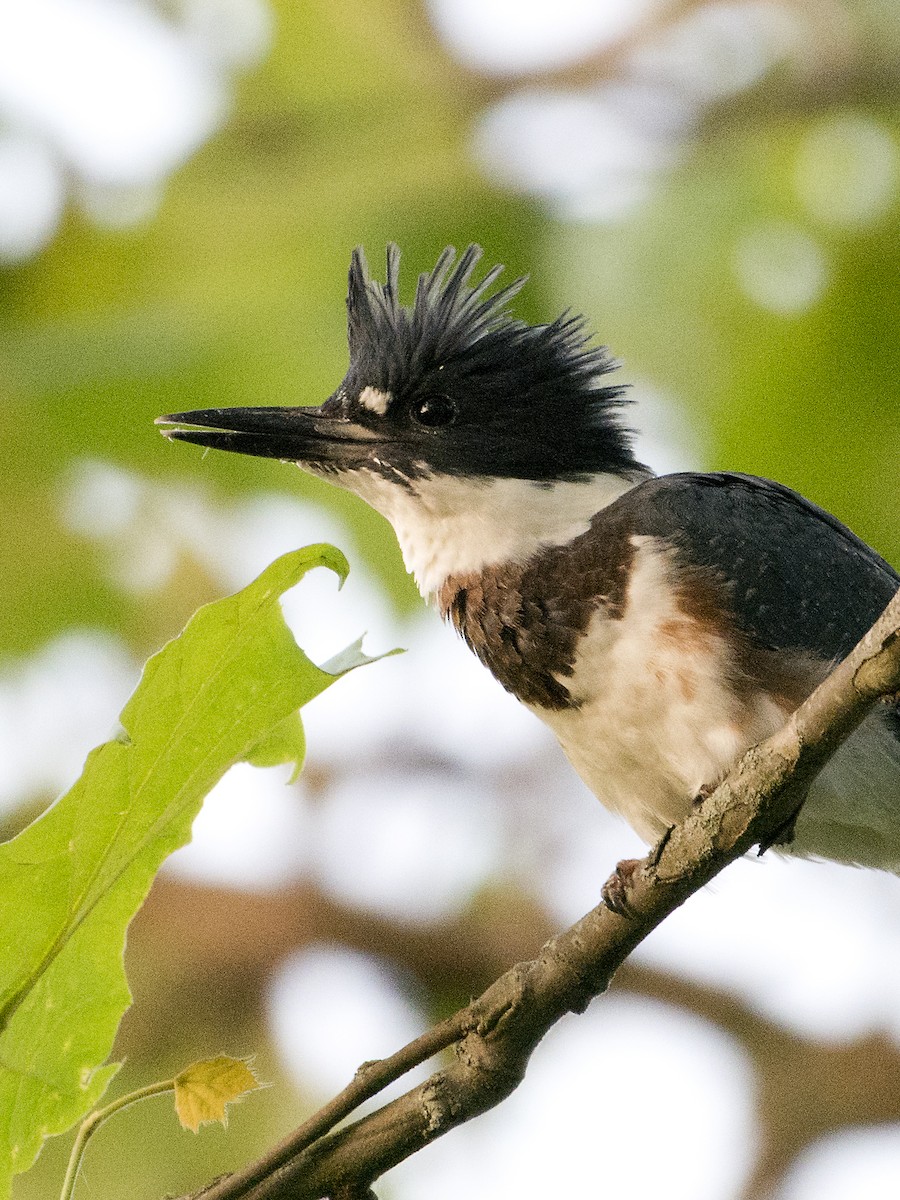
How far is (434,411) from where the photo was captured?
3084mm

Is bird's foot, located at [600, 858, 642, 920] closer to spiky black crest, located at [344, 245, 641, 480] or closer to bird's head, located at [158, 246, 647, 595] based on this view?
bird's head, located at [158, 246, 647, 595]

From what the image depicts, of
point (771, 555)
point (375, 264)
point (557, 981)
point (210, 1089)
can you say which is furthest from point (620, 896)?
point (375, 264)

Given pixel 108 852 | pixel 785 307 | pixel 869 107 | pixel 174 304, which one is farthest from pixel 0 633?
pixel 108 852

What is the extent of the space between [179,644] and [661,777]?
1318 millimetres

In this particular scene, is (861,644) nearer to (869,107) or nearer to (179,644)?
(179,644)

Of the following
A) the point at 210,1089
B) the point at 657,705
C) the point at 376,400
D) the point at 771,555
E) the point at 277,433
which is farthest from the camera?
the point at 376,400

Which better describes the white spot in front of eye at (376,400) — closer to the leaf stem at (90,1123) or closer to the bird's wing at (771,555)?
the bird's wing at (771,555)

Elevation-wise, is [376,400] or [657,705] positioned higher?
[376,400]

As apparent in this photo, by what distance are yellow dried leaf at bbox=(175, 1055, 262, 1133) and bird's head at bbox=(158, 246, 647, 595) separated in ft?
5.02

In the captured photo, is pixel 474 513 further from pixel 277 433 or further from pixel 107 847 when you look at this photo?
pixel 107 847

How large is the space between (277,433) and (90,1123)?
165cm

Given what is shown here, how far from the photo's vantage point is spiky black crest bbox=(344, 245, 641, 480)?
3.07m

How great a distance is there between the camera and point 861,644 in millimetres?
1633

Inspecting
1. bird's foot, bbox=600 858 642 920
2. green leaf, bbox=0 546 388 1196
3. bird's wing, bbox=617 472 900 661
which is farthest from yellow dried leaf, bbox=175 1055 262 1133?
bird's wing, bbox=617 472 900 661
